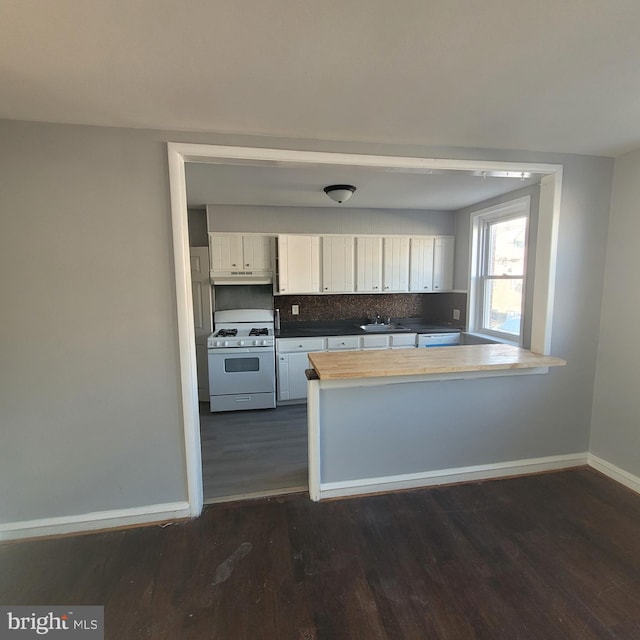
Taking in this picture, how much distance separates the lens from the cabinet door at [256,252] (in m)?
3.82

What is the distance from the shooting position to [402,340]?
3936mm

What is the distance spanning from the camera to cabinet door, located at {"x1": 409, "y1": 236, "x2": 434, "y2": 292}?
412cm

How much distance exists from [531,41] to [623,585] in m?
2.43

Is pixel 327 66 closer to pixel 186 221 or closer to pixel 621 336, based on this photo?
pixel 186 221

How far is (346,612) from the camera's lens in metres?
1.44

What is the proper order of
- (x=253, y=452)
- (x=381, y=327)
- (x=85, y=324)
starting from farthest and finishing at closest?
(x=381, y=327)
(x=253, y=452)
(x=85, y=324)

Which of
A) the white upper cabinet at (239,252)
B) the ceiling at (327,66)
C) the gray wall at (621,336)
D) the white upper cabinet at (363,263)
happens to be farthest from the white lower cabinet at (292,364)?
the gray wall at (621,336)

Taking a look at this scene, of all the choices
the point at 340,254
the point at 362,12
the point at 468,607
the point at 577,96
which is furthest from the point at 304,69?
the point at 340,254

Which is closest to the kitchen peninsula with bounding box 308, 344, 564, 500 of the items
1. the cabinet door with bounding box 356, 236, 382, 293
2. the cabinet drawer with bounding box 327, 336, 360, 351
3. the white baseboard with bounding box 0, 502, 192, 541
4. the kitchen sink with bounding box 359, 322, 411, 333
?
the white baseboard with bounding box 0, 502, 192, 541

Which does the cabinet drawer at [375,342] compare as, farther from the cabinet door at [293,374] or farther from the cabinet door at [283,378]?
the cabinet door at [283,378]

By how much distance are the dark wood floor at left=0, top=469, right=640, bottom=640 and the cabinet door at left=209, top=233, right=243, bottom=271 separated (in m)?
2.54

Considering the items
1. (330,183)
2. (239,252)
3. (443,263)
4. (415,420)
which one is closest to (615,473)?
(415,420)

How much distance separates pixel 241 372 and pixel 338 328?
134 centimetres

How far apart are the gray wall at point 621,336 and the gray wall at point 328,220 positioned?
1941 millimetres
